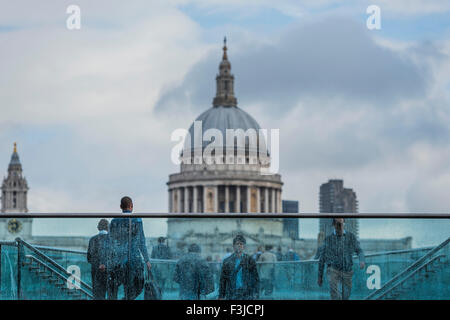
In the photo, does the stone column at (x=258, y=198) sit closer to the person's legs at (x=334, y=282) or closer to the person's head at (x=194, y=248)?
the person's legs at (x=334, y=282)

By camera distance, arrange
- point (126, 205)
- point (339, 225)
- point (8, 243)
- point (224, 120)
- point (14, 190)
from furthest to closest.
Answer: point (14, 190) → point (224, 120) → point (126, 205) → point (8, 243) → point (339, 225)

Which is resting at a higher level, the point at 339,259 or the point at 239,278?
the point at 339,259

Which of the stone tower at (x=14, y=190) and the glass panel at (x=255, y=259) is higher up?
the stone tower at (x=14, y=190)

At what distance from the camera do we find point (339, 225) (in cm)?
1157

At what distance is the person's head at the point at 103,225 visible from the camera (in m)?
11.7

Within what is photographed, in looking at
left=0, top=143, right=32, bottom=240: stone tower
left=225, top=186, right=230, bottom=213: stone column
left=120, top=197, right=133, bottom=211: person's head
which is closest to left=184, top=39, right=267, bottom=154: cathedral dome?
left=225, top=186, right=230, bottom=213: stone column

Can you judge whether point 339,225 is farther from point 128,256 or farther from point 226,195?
point 226,195

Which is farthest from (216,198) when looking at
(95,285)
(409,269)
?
(409,269)

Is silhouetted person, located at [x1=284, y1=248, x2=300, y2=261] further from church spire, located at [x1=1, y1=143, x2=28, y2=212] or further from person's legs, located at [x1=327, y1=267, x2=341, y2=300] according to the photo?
church spire, located at [x1=1, y1=143, x2=28, y2=212]

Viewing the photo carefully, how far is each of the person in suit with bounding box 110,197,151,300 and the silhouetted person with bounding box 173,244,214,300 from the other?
1.25 ft

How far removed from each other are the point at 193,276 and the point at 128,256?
0.77 meters

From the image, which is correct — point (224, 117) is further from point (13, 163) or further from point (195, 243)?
point (195, 243)

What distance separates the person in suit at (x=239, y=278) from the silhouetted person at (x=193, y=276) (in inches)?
6.3

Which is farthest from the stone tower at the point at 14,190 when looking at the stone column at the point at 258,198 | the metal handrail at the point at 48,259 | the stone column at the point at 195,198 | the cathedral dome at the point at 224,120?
the metal handrail at the point at 48,259
